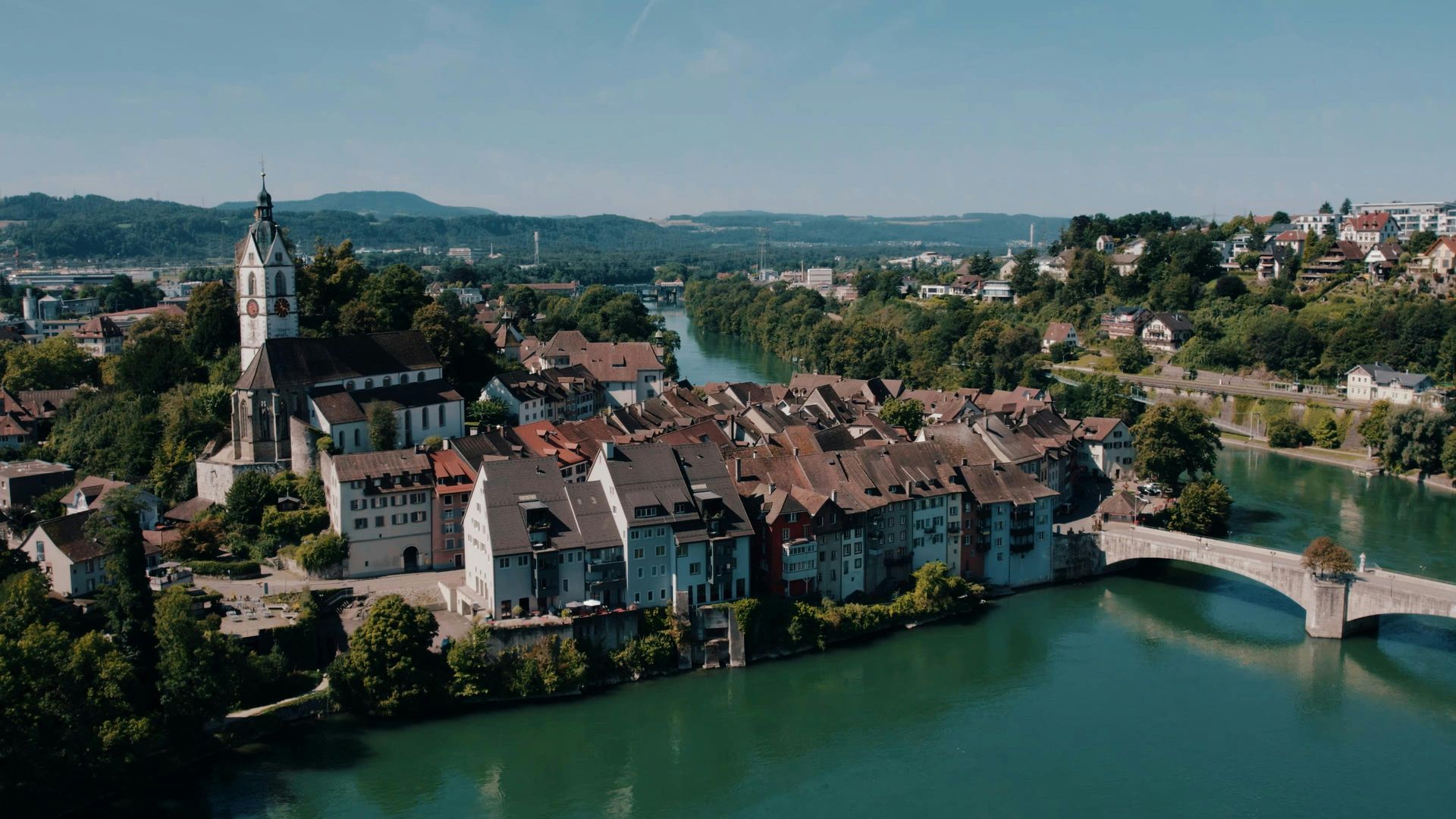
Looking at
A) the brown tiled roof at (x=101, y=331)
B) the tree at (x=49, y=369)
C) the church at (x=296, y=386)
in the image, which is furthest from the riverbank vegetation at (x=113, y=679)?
the brown tiled roof at (x=101, y=331)

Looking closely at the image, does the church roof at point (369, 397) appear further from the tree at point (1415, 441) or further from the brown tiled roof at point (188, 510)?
the tree at point (1415, 441)

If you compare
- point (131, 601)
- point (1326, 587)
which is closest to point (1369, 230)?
point (1326, 587)

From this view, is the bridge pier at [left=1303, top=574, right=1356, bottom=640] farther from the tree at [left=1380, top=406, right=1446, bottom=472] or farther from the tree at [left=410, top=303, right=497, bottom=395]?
the tree at [left=410, top=303, right=497, bottom=395]

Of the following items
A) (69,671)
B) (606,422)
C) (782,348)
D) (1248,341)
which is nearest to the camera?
(69,671)

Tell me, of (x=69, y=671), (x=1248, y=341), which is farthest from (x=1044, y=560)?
(x=1248, y=341)

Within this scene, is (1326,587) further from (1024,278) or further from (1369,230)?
(1024,278)

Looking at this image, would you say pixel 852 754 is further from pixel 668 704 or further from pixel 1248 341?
pixel 1248 341

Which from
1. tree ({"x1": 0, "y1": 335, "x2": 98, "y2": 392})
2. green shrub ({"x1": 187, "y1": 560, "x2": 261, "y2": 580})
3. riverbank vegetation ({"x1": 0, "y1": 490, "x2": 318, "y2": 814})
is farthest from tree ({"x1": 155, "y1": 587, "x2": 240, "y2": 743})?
tree ({"x1": 0, "y1": 335, "x2": 98, "y2": 392})
